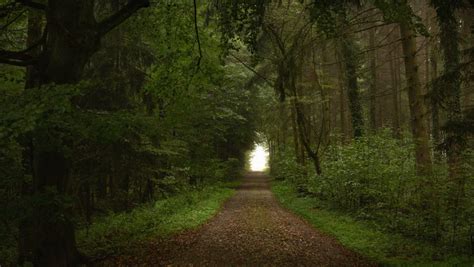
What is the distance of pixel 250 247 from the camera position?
9.88 meters

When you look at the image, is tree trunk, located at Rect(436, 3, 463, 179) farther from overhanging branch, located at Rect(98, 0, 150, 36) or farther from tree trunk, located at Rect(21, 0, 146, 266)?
tree trunk, located at Rect(21, 0, 146, 266)

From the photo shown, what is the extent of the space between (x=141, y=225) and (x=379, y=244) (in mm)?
7053

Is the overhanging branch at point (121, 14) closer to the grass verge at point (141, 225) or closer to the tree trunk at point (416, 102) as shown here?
the grass verge at point (141, 225)

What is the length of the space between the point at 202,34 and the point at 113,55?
429 centimetres

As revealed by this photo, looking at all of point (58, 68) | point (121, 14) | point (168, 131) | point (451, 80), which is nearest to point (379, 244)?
point (451, 80)

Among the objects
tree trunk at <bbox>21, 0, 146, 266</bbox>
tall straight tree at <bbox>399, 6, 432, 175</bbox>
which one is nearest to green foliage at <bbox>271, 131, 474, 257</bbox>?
tall straight tree at <bbox>399, 6, 432, 175</bbox>

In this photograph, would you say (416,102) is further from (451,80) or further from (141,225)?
(141,225)

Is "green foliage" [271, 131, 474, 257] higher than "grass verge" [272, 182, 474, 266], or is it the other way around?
"green foliage" [271, 131, 474, 257]

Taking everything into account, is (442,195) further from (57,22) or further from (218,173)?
(218,173)

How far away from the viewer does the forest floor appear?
337 inches

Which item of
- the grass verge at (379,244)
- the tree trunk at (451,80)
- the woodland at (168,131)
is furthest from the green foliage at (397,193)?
the tree trunk at (451,80)

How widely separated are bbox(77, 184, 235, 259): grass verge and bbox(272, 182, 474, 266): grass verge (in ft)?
14.6

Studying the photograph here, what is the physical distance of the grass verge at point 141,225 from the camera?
9.88 meters

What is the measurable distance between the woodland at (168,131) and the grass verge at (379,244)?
0.20 ft
